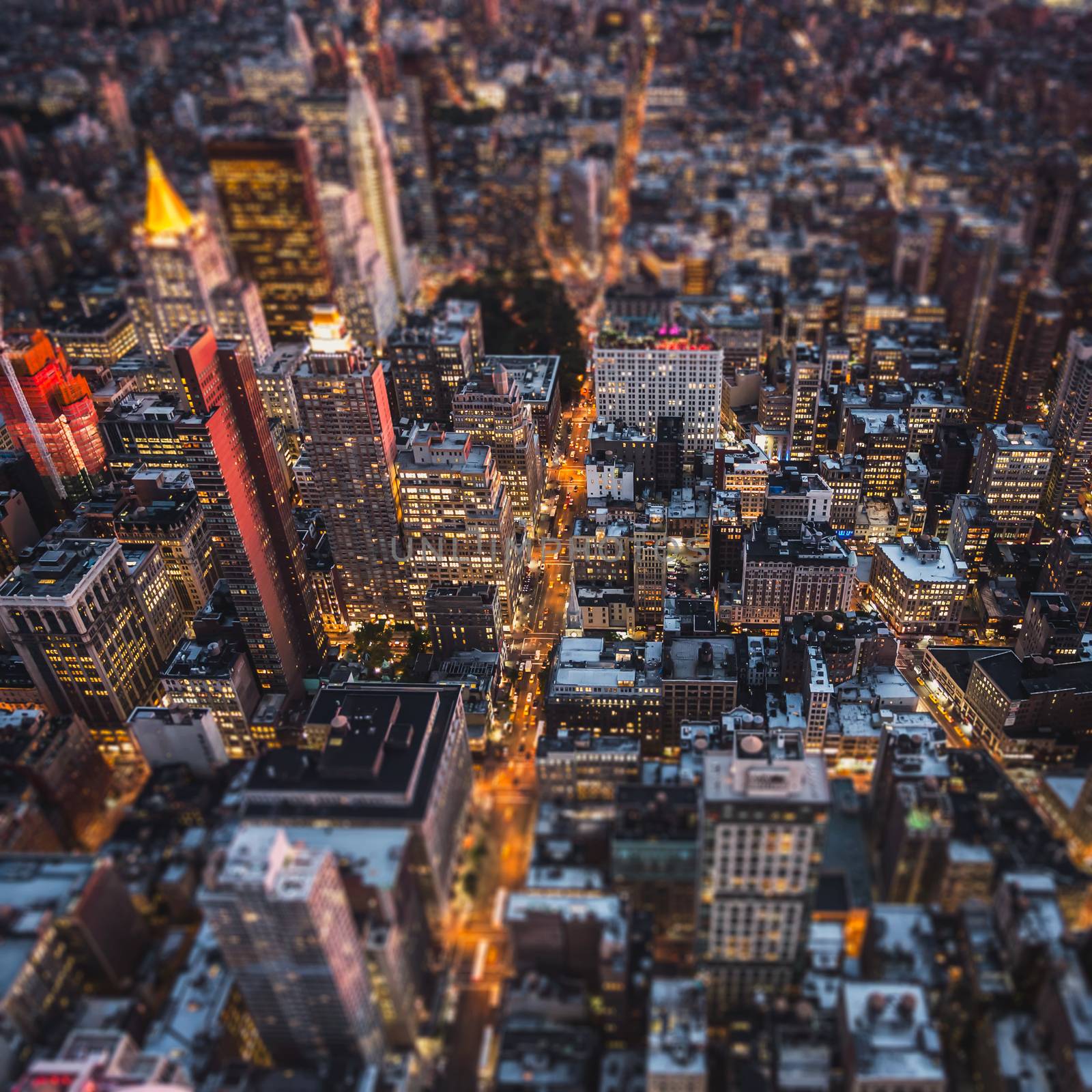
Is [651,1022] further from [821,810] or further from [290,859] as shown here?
[290,859]

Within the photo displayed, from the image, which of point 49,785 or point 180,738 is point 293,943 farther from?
point 49,785

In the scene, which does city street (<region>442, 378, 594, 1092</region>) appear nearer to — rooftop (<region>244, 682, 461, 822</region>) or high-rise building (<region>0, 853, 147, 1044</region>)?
rooftop (<region>244, 682, 461, 822</region>)

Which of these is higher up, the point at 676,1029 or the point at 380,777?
the point at 380,777

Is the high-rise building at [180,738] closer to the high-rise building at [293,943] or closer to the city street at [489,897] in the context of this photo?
the city street at [489,897]

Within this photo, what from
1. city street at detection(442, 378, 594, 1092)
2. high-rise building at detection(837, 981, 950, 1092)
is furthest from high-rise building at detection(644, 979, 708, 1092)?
city street at detection(442, 378, 594, 1092)

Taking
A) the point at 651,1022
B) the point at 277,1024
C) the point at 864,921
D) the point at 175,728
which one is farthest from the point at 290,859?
the point at 864,921

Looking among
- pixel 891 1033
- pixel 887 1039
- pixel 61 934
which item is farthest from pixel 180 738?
pixel 891 1033

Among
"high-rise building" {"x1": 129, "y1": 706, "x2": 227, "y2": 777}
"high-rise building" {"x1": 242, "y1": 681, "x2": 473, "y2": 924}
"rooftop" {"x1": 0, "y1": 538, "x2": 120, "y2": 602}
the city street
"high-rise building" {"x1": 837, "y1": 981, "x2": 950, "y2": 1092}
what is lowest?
the city street
